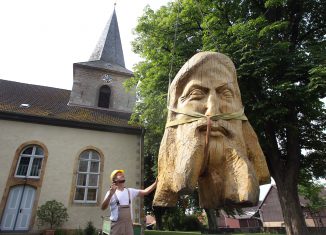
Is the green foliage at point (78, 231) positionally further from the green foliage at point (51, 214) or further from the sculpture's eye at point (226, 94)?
the sculpture's eye at point (226, 94)

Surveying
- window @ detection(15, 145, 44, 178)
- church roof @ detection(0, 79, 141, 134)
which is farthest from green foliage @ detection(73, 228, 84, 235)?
church roof @ detection(0, 79, 141, 134)

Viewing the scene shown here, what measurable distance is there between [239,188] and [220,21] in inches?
375

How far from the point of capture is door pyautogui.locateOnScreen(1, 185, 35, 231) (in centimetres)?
1256

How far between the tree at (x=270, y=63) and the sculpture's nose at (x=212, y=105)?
204 inches

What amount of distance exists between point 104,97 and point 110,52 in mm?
6347

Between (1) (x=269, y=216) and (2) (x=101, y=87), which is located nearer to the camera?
(2) (x=101, y=87)

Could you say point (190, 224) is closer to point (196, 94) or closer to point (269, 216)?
point (269, 216)

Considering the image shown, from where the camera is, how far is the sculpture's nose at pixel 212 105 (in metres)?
2.21

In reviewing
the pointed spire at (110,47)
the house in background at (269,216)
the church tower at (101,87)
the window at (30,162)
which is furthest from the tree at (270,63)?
the house in background at (269,216)

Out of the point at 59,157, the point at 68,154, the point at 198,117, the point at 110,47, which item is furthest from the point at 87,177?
the point at 110,47

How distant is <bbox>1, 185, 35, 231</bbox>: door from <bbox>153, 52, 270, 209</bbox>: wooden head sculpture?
13227 millimetres

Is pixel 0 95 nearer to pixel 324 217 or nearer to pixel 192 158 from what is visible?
pixel 192 158

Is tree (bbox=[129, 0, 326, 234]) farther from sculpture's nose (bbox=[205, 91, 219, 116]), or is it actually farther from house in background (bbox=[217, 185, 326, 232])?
house in background (bbox=[217, 185, 326, 232])

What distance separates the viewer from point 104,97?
20.5 metres
